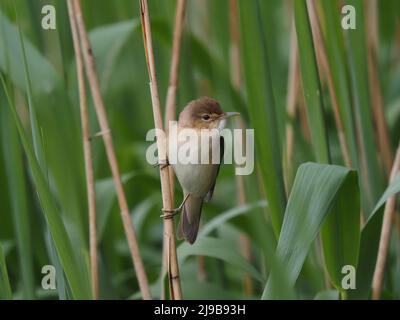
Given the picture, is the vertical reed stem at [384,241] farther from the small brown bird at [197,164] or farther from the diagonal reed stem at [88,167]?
the diagonal reed stem at [88,167]

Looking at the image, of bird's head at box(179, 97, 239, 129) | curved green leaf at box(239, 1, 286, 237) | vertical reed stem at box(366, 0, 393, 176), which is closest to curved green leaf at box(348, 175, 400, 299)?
curved green leaf at box(239, 1, 286, 237)

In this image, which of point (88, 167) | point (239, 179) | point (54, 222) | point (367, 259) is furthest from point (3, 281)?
point (239, 179)

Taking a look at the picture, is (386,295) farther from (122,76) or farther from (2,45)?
(122,76)

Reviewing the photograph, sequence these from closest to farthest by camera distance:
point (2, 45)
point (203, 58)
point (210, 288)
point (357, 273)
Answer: point (357, 273) < point (2, 45) < point (210, 288) < point (203, 58)

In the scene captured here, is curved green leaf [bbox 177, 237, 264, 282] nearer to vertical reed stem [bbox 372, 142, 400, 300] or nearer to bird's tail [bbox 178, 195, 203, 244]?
bird's tail [bbox 178, 195, 203, 244]
